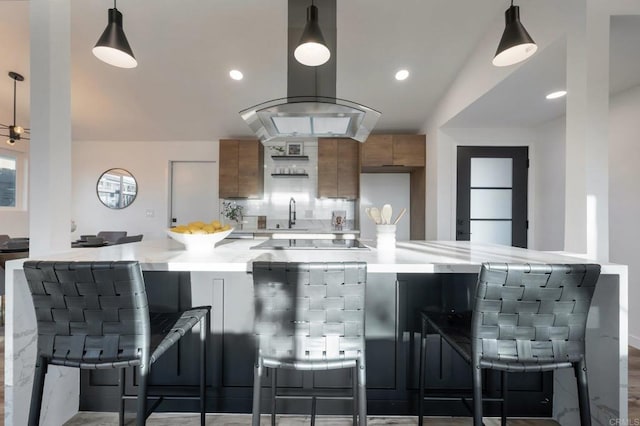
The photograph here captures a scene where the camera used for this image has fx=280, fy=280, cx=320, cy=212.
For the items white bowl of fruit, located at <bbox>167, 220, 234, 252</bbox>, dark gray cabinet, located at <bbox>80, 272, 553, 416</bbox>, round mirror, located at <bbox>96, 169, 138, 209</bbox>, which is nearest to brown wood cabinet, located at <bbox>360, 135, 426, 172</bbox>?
dark gray cabinet, located at <bbox>80, 272, 553, 416</bbox>

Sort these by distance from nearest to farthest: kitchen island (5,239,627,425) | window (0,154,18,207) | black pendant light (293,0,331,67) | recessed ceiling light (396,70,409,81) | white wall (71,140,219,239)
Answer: kitchen island (5,239,627,425), black pendant light (293,0,331,67), recessed ceiling light (396,70,409,81), window (0,154,18,207), white wall (71,140,219,239)

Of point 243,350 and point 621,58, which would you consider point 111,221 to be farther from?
point 621,58

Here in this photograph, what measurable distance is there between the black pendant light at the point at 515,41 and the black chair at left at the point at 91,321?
2224 mm

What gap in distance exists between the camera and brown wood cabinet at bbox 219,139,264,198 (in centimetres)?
427

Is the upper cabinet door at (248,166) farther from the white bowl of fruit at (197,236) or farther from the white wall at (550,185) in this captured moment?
the white wall at (550,185)

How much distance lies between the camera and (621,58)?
7.07 ft

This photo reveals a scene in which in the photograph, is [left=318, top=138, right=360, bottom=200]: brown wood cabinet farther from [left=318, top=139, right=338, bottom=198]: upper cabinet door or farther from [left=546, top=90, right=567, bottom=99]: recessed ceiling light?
[left=546, top=90, right=567, bottom=99]: recessed ceiling light

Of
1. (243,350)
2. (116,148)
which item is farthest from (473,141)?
(116,148)

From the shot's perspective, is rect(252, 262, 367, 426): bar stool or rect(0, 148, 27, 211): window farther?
rect(0, 148, 27, 211): window

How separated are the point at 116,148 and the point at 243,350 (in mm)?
4879

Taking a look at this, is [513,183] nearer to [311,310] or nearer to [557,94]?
[557,94]

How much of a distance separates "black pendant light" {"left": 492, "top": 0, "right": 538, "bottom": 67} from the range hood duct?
0.82 m

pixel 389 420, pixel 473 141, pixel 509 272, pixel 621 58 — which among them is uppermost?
pixel 621 58

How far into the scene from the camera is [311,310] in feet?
3.28
